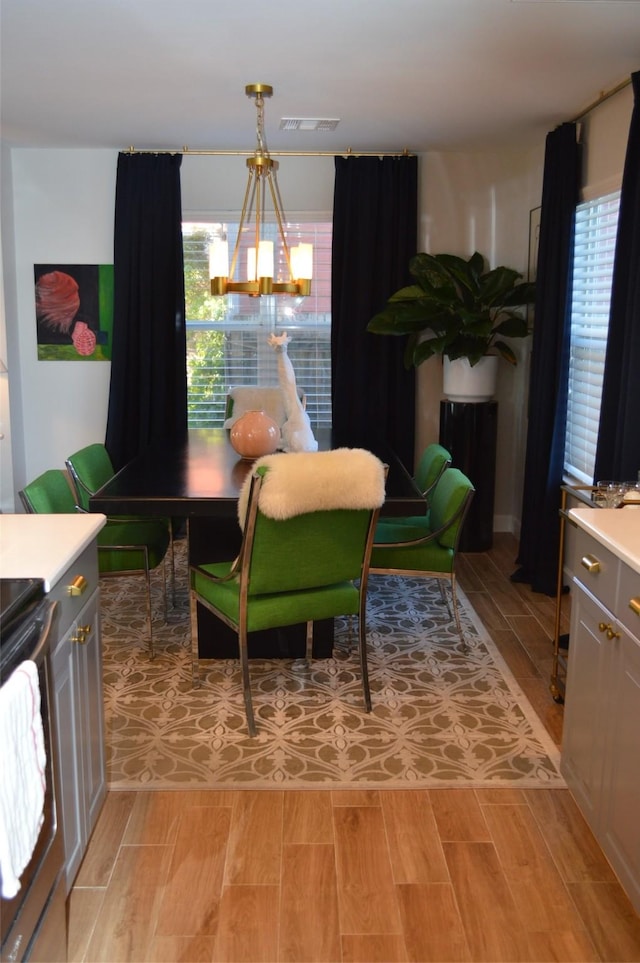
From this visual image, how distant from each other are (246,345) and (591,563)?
381 cm

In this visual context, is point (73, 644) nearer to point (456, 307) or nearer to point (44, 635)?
point (44, 635)

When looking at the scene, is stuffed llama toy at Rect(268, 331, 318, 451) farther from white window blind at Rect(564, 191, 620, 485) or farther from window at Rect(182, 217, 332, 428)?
window at Rect(182, 217, 332, 428)

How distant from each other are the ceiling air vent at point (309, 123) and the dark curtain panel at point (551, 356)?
119cm

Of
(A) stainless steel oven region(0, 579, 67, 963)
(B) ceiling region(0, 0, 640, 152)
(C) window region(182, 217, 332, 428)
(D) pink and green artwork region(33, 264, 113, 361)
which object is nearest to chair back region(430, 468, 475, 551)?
(B) ceiling region(0, 0, 640, 152)

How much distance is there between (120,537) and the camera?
3803 mm

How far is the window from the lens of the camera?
5.74 metres

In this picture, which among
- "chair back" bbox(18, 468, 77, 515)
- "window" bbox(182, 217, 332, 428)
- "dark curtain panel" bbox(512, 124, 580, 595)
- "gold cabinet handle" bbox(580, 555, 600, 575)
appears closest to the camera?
"gold cabinet handle" bbox(580, 555, 600, 575)

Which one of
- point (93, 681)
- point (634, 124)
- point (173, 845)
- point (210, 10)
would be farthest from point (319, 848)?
point (634, 124)

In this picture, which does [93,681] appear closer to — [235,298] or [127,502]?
[127,502]

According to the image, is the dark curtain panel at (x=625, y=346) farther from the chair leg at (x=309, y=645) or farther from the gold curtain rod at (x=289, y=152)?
the gold curtain rod at (x=289, y=152)

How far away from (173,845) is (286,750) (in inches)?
24.4

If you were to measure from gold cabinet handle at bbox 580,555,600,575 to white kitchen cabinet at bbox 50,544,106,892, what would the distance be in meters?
1.39

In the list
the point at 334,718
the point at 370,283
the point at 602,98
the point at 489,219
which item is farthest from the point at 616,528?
the point at 489,219

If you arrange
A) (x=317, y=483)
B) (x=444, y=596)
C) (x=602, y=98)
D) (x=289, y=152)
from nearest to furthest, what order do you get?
(x=317, y=483), (x=602, y=98), (x=444, y=596), (x=289, y=152)
